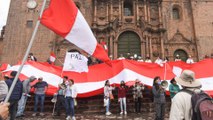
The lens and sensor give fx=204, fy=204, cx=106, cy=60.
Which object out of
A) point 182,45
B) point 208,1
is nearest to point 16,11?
point 182,45

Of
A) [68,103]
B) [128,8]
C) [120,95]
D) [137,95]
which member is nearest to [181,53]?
[128,8]

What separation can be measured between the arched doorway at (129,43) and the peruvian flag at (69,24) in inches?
682

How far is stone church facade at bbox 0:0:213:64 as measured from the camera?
2133cm

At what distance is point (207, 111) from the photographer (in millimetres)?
2260

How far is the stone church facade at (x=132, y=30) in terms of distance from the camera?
21.3 m

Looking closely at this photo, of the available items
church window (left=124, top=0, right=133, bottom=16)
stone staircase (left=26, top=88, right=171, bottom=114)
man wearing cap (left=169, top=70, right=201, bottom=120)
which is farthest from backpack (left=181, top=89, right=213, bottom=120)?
church window (left=124, top=0, right=133, bottom=16)

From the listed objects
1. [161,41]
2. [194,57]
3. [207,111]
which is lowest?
[207,111]

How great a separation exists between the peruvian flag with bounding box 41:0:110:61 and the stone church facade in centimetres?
1637

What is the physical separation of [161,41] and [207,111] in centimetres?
2010

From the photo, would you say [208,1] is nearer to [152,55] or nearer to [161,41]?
[161,41]

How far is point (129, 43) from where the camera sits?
21.7m

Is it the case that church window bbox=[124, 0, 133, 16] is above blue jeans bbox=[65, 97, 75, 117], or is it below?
above

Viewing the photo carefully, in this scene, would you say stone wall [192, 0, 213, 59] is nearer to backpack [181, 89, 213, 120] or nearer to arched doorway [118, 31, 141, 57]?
A: arched doorway [118, 31, 141, 57]

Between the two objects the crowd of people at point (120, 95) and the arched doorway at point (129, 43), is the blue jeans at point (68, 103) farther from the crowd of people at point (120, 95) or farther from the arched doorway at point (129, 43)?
the arched doorway at point (129, 43)
